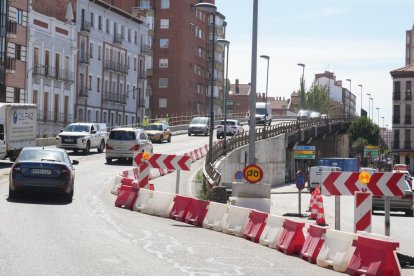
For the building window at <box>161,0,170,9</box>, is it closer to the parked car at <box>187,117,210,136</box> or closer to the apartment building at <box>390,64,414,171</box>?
the apartment building at <box>390,64,414,171</box>

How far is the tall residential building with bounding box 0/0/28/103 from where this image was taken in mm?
64875

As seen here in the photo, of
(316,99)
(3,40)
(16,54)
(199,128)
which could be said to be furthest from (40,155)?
(316,99)

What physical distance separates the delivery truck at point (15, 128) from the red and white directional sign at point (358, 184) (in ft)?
84.5

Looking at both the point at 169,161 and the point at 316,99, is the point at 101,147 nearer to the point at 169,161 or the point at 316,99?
the point at 169,161

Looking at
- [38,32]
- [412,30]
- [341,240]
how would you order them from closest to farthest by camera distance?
[341,240] < [38,32] < [412,30]

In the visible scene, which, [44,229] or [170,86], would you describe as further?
[170,86]

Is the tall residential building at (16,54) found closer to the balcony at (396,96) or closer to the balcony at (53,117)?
the balcony at (53,117)

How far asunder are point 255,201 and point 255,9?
27.8 ft

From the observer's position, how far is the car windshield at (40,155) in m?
23.4

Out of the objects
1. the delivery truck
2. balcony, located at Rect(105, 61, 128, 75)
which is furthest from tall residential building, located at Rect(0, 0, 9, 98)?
balcony, located at Rect(105, 61, 128, 75)

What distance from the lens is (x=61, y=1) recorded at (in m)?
79.4

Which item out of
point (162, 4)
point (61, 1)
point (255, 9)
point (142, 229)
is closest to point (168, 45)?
point (162, 4)

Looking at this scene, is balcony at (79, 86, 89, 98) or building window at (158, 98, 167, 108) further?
building window at (158, 98, 167, 108)

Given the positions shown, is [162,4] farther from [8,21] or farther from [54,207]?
[54,207]
